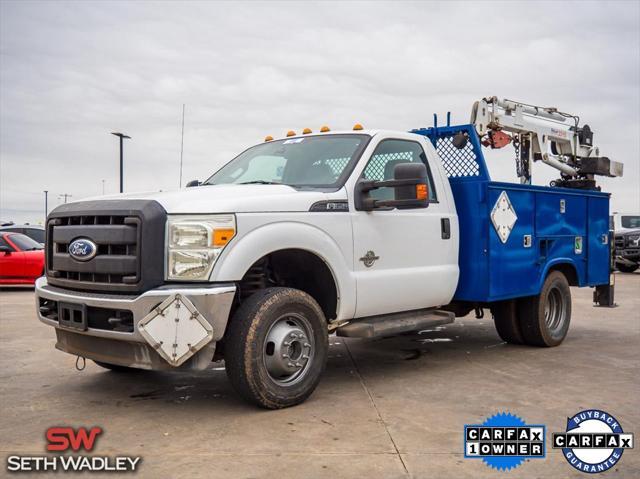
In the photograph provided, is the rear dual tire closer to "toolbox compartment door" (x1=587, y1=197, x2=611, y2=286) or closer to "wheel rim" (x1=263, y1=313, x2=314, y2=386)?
"toolbox compartment door" (x1=587, y1=197, x2=611, y2=286)

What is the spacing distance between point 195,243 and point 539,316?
440 cm

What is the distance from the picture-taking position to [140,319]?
4.43m

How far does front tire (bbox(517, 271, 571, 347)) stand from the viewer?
746 cm

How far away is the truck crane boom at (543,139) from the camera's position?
926cm

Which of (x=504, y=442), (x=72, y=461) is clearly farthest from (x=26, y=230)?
(x=504, y=442)

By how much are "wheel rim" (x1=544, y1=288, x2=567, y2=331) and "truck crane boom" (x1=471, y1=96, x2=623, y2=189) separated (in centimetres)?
251

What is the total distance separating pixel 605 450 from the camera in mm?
3979

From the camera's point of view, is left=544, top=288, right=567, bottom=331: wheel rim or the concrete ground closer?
the concrete ground

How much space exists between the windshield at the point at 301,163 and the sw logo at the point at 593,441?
243 cm

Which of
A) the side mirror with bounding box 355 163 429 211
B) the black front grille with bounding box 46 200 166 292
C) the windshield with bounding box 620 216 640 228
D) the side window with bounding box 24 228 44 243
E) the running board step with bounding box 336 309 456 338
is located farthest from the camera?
the windshield with bounding box 620 216 640 228

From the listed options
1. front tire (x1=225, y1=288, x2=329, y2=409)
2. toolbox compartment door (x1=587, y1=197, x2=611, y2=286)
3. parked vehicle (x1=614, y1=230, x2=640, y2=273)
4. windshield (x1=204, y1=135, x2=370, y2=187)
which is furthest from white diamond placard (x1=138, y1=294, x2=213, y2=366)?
parked vehicle (x1=614, y1=230, x2=640, y2=273)

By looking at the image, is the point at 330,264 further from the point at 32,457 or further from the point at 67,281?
the point at 32,457

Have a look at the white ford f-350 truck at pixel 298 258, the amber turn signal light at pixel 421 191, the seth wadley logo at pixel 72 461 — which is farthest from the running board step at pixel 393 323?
the seth wadley logo at pixel 72 461

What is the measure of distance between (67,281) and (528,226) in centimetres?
455
